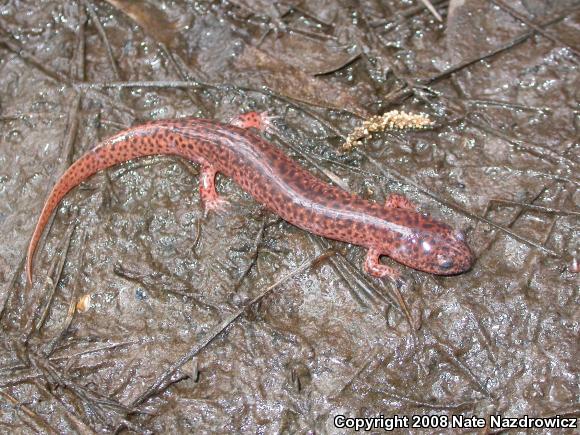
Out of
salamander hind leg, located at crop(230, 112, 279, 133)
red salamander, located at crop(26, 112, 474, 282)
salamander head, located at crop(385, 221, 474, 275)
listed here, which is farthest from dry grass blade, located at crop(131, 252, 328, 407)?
salamander hind leg, located at crop(230, 112, 279, 133)

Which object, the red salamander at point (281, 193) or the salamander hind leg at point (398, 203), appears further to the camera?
the salamander hind leg at point (398, 203)

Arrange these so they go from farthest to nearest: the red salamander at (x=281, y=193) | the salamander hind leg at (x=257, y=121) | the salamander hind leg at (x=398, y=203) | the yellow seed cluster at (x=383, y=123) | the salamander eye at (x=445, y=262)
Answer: the salamander hind leg at (x=257, y=121) → the yellow seed cluster at (x=383, y=123) → the salamander hind leg at (x=398, y=203) → the red salamander at (x=281, y=193) → the salamander eye at (x=445, y=262)

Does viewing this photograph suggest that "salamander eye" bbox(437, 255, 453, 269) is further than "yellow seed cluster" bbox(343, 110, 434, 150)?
No

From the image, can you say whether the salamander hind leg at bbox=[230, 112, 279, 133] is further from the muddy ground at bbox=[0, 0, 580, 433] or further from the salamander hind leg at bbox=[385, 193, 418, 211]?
the salamander hind leg at bbox=[385, 193, 418, 211]

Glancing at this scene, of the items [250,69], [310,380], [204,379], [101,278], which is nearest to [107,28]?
[250,69]

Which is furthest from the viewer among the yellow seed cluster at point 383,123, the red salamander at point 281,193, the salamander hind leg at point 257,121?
the salamander hind leg at point 257,121

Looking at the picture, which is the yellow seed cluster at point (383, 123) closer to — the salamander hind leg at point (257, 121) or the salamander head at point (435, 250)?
the salamander hind leg at point (257, 121)

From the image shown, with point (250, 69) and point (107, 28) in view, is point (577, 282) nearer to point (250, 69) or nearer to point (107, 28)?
point (250, 69)

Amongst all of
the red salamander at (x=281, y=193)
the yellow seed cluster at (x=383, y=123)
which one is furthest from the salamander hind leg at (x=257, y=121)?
the yellow seed cluster at (x=383, y=123)
